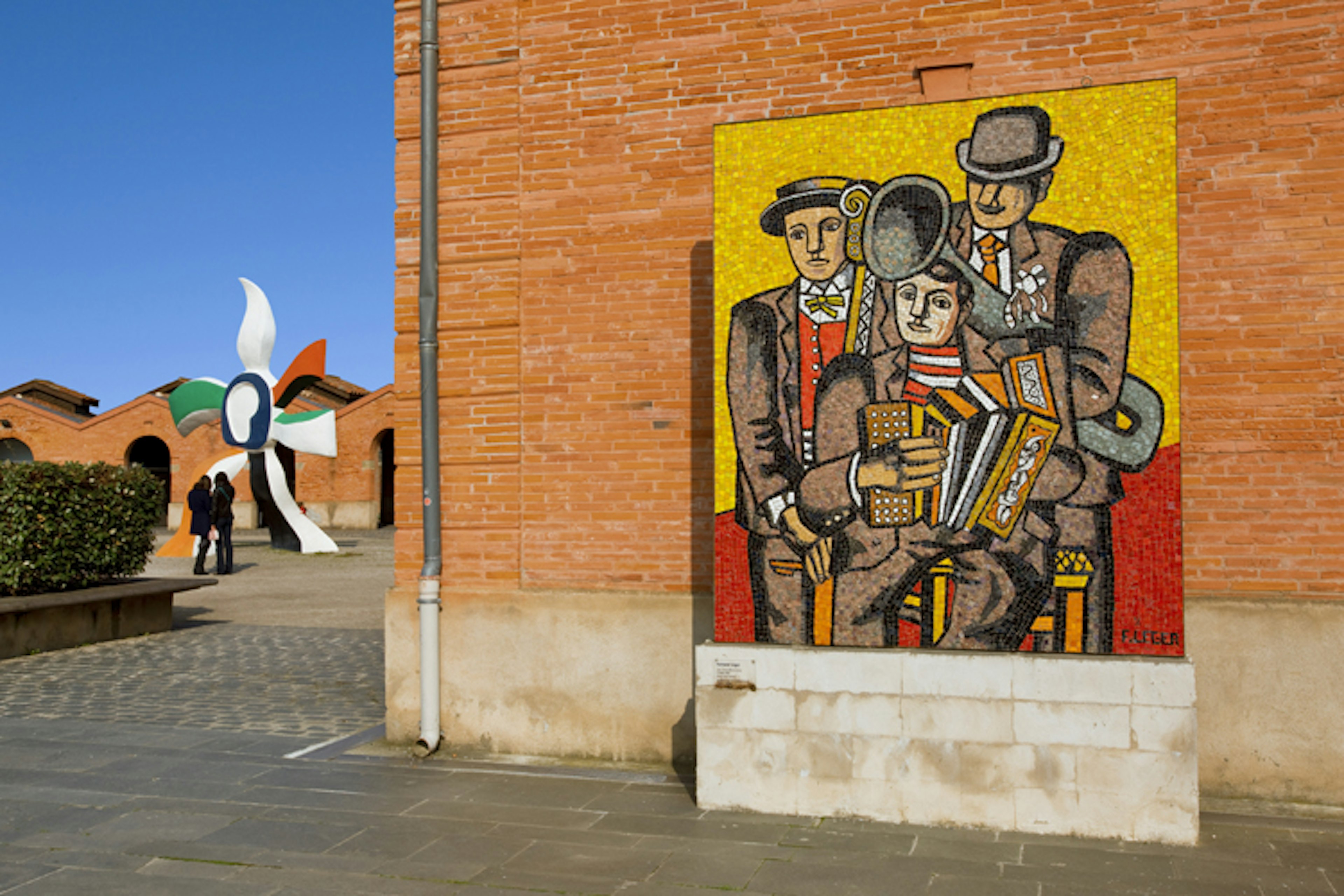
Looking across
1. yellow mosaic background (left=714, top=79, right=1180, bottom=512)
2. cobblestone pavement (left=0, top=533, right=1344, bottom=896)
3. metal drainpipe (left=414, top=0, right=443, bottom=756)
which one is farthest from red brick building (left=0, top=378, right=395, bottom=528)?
yellow mosaic background (left=714, top=79, right=1180, bottom=512)

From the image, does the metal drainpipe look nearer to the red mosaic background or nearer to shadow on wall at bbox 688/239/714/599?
shadow on wall at bbox 688/239/714/599

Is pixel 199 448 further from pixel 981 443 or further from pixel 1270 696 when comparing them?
pixel 1270 696

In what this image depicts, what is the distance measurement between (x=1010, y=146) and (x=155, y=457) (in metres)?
43.8

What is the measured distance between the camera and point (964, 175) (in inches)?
234

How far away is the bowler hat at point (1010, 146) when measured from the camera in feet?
19.2

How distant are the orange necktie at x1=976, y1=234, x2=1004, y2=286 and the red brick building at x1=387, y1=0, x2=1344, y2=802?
1.19m

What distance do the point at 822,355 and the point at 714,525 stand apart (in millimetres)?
1192

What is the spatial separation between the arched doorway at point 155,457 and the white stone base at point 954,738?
39982mm

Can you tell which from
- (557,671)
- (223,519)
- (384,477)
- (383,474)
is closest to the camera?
(557,671)

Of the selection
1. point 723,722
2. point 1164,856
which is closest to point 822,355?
point 723,722

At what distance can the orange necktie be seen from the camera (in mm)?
5883

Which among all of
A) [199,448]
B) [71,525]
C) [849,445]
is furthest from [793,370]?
[199,448]

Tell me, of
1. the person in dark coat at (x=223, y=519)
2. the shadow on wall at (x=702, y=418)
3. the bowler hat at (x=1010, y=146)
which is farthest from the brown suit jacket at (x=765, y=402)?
the person in dark coat at (x=223, y=519)

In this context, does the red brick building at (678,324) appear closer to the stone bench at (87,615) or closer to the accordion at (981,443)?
the accordion at (981,443)
